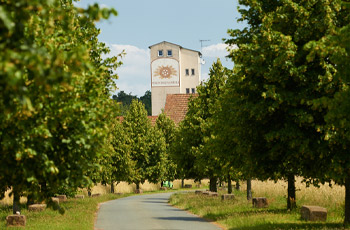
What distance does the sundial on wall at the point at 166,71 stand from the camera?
A: 113250 millimetres

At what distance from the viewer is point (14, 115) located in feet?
30.5

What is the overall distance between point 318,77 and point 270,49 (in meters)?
1.81

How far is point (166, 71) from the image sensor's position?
113688 millimetres

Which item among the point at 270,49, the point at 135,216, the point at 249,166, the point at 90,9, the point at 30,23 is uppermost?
the point at 270,49

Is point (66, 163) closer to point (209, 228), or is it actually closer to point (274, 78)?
point (274, 78)

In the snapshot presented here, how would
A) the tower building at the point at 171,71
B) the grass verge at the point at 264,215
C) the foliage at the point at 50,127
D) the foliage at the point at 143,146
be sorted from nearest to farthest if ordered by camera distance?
the foliage at the point at 50,127, the grass verge at the point at 264,215, the foliage at the point at 143,146, the tower building at the point at 171,71

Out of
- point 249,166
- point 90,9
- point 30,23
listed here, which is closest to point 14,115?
point 30,23

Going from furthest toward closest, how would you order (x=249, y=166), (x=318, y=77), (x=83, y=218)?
(x=83, y=218), (x=249, y=166), (x=318, y=77)

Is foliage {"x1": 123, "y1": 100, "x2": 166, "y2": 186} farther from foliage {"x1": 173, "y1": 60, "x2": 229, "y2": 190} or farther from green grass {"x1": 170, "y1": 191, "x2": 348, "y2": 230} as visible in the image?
green grass {"x1": 170, "y1": 191, "x2": 348, "y2": 230}

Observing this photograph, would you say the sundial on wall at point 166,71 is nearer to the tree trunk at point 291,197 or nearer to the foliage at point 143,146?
the foliage at point 143,146

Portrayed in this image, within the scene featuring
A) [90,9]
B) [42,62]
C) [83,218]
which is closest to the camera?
[42,62]

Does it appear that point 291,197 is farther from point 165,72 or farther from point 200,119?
point 165,72

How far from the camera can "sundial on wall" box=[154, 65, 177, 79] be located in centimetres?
11325

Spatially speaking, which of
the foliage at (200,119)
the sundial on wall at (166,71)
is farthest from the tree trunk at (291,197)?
the sundial on wall at (166,71)
